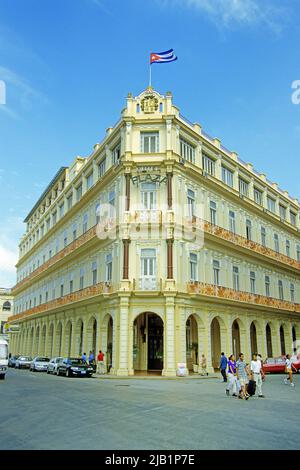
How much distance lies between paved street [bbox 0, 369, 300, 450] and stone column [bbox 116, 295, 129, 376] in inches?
438

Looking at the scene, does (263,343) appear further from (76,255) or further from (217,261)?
(76,255)

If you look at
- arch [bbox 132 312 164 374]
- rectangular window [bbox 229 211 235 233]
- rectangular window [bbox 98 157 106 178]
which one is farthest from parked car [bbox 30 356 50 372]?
rectangular window [bbox 229 211 235 233]

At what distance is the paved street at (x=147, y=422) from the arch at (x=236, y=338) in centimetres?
1885

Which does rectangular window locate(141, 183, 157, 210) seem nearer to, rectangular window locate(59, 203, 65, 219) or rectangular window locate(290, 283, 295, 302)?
rectangular window locate(59, 203, 65, 219)

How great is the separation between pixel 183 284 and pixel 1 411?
17.5m

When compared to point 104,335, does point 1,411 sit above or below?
below

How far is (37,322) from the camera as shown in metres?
49.9

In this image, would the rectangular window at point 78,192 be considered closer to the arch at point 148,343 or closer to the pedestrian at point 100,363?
the arch at point 148,343

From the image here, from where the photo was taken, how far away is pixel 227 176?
3619cm

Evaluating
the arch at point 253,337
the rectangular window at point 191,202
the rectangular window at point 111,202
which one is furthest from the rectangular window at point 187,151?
the arch at point 253,337

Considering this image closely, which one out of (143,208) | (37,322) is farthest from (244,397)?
(37,322)

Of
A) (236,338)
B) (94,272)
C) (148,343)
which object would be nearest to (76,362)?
(148,343)

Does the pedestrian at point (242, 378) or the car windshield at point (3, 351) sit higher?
the car windshield at point (3, 351)

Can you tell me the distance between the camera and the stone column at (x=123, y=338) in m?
26.2
